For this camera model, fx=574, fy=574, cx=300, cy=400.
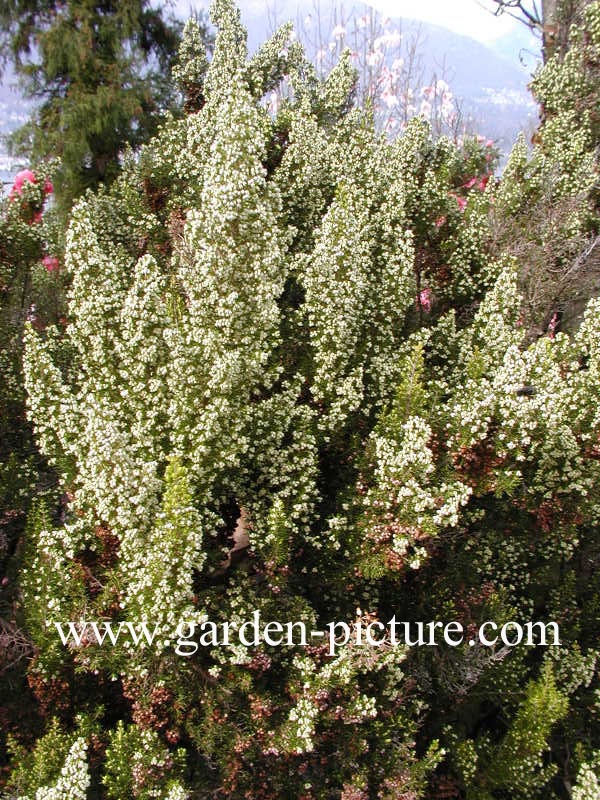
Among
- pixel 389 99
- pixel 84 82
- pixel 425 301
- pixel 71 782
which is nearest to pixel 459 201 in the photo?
pixel 425 301

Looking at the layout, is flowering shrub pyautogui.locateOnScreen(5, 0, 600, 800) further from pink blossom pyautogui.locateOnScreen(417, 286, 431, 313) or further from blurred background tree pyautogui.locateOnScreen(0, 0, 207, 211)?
blurred background tree pyautogui.locateOnScreen(0, 0, 207, 211)

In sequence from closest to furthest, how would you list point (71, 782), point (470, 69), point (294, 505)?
point (71, 782) < point (294, 505) < point (470, 69)

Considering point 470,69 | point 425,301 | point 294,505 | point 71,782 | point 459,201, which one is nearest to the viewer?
point 71,782

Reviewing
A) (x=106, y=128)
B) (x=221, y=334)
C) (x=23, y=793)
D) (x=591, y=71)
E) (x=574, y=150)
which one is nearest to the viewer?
(x=23, y=793)

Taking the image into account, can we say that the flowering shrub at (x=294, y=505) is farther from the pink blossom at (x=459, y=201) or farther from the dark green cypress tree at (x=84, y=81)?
the dark green cypress tree at (x=84, y=81)

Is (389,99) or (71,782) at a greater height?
(389,99)

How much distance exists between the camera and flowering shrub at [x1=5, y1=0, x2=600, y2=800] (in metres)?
4.27

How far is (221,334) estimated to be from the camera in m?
4.60

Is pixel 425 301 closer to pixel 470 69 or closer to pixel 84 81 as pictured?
pixel 84 81

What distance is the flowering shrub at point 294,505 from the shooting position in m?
4.27

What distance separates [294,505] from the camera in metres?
4.91

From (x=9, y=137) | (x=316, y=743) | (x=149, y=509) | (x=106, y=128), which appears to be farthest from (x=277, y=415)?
(x=9, y=137)

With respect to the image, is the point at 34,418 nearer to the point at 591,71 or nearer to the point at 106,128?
the point at 106,128

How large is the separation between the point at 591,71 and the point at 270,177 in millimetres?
6836
